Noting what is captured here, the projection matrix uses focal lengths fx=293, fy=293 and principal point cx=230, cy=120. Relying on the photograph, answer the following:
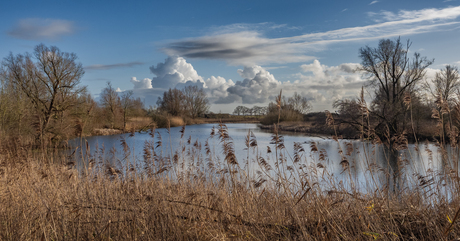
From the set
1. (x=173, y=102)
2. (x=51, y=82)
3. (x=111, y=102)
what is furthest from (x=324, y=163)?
(x=173, y=102)

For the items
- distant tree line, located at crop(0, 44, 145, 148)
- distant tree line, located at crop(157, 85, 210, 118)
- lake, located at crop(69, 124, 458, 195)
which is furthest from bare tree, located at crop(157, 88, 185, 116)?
lake, located at crop(69, 124, 458, 195)

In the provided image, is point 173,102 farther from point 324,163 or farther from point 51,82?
point 324,163

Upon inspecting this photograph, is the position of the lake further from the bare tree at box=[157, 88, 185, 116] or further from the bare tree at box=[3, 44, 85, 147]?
the bare tree at box=[157, 88, 185, 116]

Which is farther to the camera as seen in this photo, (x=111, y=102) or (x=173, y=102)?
(x=173, y=102)

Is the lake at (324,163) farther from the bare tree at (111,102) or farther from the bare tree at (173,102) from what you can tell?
the bare tree at (173,102)

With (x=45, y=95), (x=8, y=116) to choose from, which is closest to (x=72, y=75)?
(x=45, y=95)

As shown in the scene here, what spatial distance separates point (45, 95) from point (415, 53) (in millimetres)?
29551

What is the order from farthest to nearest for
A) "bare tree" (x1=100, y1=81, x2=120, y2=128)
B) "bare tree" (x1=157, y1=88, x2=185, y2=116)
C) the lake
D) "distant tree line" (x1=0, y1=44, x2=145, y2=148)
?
1. "bare tree" (x1=157, y1=88, x2=185, y2=116)
2. "bare tree" (x1=100, y1=81, x2=120, y2=128)
3. "distant tree line" (x1=0, y1=44, x2=145, y2=148)
4. the lake

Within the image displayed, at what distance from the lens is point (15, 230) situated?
3.37 meters

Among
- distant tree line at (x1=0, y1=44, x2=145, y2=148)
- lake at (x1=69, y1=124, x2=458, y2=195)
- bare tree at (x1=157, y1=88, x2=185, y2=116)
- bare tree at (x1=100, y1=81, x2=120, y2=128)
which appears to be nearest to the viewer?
lake at (x1=69, y1=124, x2=458, y2=195)

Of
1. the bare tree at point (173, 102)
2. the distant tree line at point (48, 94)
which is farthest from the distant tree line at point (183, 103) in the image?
the distant tree line at point (48, 94)

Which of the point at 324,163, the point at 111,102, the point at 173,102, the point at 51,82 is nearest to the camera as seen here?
the point at 324,163

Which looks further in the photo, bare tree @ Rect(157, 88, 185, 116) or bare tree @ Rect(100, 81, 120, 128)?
bare tree @ Rect(157, 88, 185, 116)

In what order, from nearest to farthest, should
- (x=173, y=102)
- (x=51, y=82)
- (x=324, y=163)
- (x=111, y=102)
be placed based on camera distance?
(x=324, y=163) → (x=51, y=82) → (x=111, y=102) → (x=173, y=102)
